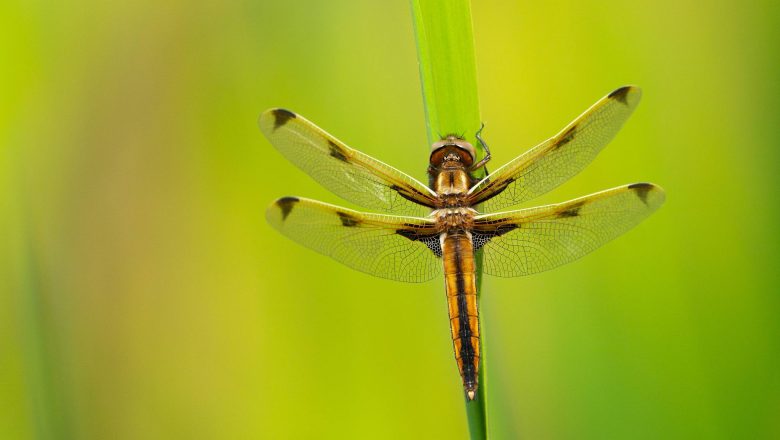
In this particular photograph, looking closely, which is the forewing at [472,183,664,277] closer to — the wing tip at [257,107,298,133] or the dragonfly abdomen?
the dragonfly abdomen

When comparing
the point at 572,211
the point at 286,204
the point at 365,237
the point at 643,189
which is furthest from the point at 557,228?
the point at 286,204

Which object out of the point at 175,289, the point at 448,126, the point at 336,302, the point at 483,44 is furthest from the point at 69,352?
the point at 483,44

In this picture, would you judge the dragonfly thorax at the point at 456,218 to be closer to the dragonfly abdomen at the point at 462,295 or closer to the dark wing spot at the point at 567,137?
the dragonfly abdomen at the point at 462,295

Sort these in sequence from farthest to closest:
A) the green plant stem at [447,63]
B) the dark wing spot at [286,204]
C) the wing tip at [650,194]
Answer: the dark wing spot at [286,204], the wing tip at [650,194], the green plant stem at [447,63]

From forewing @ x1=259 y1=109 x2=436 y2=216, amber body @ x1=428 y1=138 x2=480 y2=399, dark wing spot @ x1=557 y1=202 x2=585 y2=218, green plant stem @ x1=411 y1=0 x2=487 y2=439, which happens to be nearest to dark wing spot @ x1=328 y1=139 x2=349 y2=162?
forewing @ x1=259 y1=109 x2=436 y2=216

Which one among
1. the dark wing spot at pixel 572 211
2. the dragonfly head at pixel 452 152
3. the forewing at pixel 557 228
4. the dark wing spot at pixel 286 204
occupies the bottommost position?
the forewing at pixel 557 228

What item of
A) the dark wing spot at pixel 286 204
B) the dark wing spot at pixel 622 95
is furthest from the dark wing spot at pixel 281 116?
the dark wing spot at pixel 622 95

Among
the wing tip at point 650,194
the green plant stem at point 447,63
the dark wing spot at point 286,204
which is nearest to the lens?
the green plant stem at point 447,63

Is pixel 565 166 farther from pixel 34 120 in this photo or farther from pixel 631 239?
pixel 34 120

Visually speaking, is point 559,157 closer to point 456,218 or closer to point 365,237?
point 456,218
